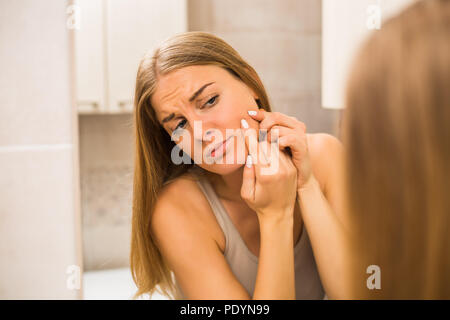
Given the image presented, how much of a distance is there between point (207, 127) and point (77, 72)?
0.70ft

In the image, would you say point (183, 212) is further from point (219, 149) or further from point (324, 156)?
point (324, 156)

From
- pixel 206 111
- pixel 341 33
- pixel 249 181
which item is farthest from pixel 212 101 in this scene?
pixel 341 33

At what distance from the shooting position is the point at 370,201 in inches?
16.7

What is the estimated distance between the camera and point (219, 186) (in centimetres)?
66

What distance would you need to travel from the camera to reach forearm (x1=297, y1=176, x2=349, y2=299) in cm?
61

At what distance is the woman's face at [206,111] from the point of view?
56cm

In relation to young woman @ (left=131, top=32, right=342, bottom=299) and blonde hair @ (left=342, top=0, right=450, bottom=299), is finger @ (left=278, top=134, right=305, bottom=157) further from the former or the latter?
blonde hair @ (left=342, top=0, right=450, bottom=299)

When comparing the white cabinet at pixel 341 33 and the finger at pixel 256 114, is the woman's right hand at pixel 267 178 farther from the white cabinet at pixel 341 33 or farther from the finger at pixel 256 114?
the white cabinet at pixel 341 33

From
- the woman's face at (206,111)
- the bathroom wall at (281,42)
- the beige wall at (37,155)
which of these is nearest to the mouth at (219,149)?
the woman's face at (206,111)

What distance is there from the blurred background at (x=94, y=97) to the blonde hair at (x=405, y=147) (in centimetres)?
22

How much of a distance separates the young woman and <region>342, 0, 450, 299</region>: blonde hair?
17 centimetres
